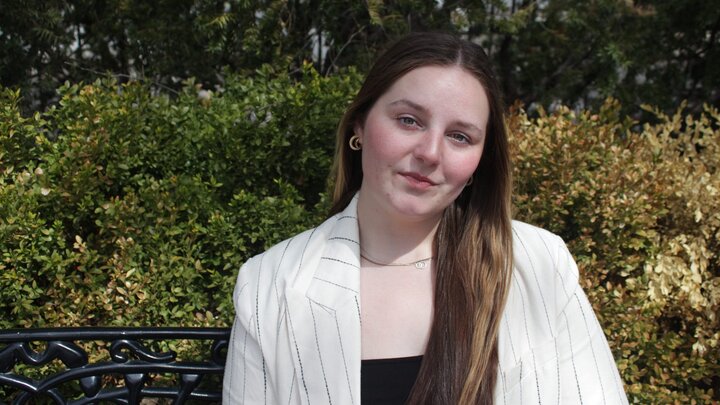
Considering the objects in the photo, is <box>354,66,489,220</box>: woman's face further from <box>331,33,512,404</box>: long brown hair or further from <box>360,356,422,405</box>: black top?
<box>360,356,422,405</box>: black top

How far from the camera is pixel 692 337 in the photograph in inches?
115

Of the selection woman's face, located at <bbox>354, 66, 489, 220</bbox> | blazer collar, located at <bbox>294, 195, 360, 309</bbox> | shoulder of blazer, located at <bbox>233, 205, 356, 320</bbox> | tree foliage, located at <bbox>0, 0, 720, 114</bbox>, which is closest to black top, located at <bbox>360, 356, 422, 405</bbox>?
blazer collar, located at <bbox>294, 195, 360, 309</bbox>

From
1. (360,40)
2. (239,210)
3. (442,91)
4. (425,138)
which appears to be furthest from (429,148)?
(360,40)

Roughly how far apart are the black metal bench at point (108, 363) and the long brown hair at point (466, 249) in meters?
0.70

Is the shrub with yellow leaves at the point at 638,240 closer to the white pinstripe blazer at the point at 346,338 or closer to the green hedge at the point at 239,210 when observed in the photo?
the green hedge at the point at 239,210

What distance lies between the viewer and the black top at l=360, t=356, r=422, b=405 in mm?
1982

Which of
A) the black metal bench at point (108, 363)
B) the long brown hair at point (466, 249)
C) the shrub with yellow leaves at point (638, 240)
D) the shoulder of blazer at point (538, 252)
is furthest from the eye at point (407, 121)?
the shrub with yellow leaves at point (638, 240)

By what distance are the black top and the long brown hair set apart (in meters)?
0.05

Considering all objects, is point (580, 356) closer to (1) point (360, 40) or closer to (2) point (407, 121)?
(2) point (407, 121)

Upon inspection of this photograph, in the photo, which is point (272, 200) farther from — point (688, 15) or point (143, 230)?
point (688, 15)

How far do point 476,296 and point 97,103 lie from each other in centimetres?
170

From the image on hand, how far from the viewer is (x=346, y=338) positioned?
198 cm

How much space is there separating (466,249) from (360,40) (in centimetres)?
267

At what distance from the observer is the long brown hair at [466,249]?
76.8 inches
